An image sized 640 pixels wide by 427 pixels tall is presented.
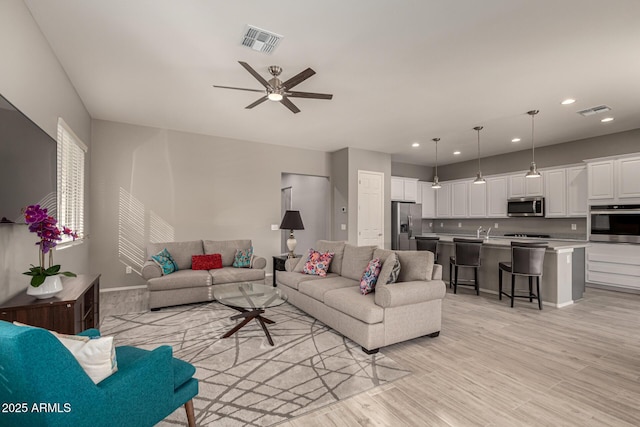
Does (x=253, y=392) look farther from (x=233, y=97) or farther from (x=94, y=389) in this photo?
(x=233, y=97)

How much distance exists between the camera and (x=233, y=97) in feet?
13.4

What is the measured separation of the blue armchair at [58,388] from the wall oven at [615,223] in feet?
23.7

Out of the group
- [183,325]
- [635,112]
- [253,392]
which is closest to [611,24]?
[635,112]

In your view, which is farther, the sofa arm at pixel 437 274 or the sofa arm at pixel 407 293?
the sofa arm at pixel 437 274

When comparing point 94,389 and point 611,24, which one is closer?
point 94,389

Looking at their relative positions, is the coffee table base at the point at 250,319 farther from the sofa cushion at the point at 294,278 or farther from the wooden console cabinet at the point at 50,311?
the wooden console cabinet at the point at 50,311

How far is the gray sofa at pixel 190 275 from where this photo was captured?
4.19 metres

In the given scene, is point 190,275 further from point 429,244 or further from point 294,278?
point 429,244

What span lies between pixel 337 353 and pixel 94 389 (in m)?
2.08

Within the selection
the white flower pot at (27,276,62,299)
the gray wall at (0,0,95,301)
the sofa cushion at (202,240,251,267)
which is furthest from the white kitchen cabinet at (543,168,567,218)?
the gray wall at (0,0,95,301)

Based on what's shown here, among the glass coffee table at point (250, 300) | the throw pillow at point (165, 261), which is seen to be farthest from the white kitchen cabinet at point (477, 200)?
the throw pillow at point (165, 261)

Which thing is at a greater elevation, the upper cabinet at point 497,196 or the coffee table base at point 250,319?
the upper cabinet at point 497,196

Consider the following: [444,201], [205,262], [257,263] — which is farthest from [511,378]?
[444,201]

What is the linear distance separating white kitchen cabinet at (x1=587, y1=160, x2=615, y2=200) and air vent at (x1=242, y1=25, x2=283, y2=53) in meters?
6.28
